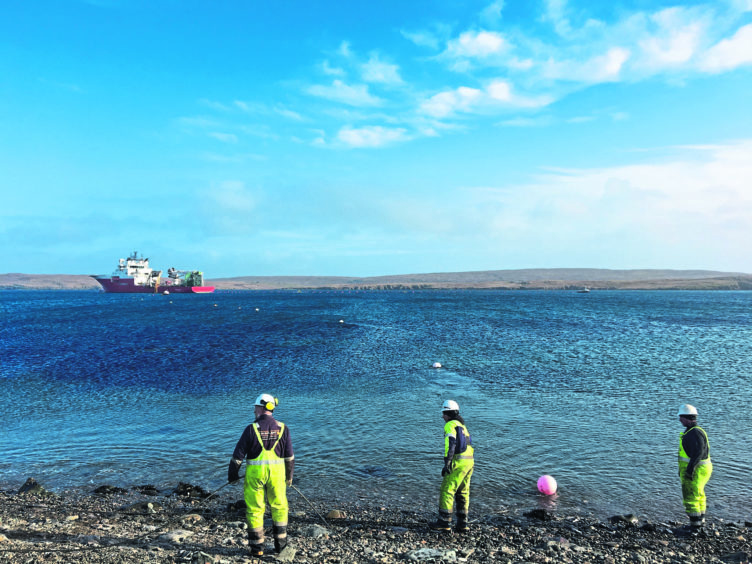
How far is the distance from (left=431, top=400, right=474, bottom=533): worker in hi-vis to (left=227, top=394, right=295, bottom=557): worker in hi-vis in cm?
285

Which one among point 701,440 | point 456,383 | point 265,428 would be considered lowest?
point 456,383

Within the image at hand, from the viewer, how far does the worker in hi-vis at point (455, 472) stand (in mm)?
8719

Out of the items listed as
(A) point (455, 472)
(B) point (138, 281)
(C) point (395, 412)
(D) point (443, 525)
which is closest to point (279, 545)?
(D) point (443, 525)

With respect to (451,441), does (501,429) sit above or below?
below

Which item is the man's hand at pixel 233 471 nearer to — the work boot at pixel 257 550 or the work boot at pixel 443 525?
the work boot at pixel 257 550

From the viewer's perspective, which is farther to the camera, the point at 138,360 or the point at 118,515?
the point at 138,360

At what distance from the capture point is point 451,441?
8.66 m

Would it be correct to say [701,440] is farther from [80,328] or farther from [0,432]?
[80,328]

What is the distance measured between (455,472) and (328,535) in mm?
2428

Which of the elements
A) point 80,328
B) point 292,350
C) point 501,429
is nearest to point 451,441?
point 501,429

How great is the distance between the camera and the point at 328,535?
8625mm

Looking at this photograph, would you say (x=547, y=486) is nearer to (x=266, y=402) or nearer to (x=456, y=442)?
(x=456, y=442)

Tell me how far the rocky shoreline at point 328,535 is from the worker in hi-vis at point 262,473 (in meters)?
0.41

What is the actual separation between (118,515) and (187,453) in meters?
4.15
